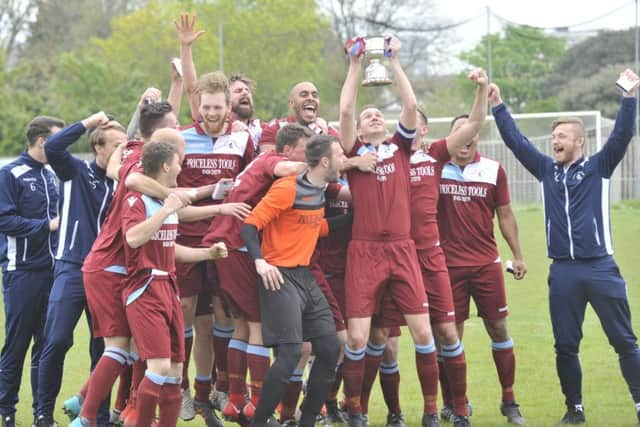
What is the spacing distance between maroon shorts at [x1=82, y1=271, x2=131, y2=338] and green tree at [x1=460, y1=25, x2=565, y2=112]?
3357 cm

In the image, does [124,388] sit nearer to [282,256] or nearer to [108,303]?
[108,303]

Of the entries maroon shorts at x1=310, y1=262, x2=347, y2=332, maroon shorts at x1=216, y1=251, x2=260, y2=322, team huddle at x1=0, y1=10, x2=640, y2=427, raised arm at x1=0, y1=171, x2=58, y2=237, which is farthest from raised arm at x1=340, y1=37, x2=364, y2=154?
raised arm at x1=0, y1=171, x2=58, y2=237

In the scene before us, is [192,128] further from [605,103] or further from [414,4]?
[414,4]

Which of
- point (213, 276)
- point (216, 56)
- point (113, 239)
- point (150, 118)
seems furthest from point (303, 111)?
point (216, 56)

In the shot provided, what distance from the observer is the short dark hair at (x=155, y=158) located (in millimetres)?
6785

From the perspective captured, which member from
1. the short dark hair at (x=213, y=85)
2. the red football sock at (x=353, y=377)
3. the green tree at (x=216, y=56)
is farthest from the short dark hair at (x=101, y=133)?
the green tree at (x=216, y=56)

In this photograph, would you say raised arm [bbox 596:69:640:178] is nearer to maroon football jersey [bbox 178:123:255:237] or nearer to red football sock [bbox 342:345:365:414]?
red football sock [bbox 342:345:365:414]

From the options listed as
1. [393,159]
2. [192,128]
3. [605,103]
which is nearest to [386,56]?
[393,159]

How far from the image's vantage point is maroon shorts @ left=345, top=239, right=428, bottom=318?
7660mm

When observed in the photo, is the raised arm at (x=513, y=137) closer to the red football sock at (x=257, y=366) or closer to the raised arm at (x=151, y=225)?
the red football sock at (x=257, y=366)

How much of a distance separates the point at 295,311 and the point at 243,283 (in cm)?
58

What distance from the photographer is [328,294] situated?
7816 millimetres

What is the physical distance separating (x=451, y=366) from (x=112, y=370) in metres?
2.72

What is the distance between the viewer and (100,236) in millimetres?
7180
